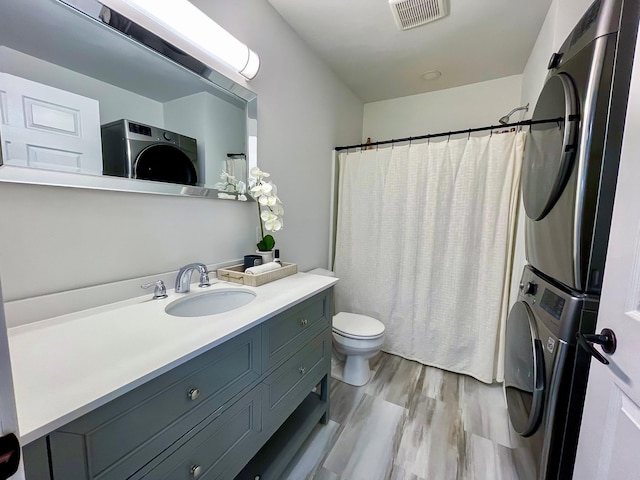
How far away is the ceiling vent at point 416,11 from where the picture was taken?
1461 mm

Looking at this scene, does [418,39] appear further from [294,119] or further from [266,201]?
[266,201]

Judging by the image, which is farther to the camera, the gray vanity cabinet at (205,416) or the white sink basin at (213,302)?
the white sink basin at (213,302)

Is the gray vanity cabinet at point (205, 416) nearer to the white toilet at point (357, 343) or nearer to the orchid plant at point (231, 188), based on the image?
the white toilet at point (357, 343)

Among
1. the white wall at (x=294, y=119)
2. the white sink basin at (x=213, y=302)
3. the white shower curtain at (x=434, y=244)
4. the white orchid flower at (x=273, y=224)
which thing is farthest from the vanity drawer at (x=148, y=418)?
the white shower curtain at (x=434, y=244)

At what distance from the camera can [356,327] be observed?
185cm

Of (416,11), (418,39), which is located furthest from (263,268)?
(418,39)

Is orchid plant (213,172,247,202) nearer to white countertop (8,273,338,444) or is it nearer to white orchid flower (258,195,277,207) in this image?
white orchid flower (258,195,277,207)

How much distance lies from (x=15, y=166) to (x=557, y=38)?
2.31 meters

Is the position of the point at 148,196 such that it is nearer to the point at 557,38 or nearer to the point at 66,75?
the point at 66,75

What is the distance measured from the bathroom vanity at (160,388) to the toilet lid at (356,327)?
60 cm

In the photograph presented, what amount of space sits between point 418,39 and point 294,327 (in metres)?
2.00

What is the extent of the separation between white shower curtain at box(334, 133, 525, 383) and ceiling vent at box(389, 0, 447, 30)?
0.75 meters

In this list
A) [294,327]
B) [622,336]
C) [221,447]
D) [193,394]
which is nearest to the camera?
[622,336]

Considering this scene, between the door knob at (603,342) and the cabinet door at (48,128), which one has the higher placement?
the cabinet door at (48,128)
